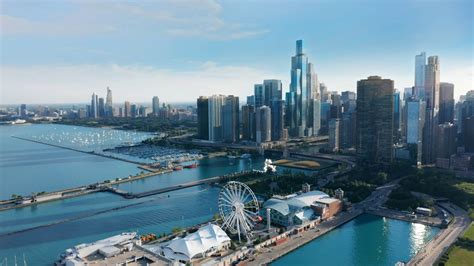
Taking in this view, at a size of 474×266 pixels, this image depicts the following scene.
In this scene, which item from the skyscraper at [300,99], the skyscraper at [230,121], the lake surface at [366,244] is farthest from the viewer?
the skyscraper at [300,99]

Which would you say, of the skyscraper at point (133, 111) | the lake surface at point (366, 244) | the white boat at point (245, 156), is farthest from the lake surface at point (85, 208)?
the skyscraper at point (133, 111)

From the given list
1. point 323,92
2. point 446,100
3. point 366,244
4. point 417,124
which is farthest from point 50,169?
point 323,92

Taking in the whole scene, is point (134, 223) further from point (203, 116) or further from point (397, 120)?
point (397, 120)

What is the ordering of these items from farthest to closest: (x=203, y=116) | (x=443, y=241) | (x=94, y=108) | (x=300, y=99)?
(x=94, y=108), (x=300, y=99), (x=203, y=116), (x=443, y=241)

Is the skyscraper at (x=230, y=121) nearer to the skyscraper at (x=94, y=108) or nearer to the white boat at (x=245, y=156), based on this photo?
the white boat at (x=245, y=156)

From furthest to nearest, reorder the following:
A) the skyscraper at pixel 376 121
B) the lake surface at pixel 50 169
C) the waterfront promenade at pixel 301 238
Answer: the skyscraper at pixel 376 121
the lake surface at pixel 50 169
the waterfront promenade at pixel 301 238

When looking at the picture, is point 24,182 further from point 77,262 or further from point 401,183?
point 401,183

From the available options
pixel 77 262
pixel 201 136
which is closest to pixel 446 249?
pixel 77 262
